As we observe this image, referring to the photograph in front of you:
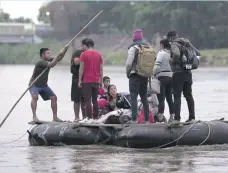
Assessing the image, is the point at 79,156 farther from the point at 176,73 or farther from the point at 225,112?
the point at 225,112

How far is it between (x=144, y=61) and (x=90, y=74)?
4.13ft

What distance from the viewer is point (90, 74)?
52.5 feet

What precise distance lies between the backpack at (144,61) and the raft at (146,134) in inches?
35.9

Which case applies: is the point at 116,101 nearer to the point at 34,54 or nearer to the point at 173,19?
the point at 173,19

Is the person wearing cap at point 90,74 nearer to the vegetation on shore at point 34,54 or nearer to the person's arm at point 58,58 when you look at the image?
the person's arm at point 58,58

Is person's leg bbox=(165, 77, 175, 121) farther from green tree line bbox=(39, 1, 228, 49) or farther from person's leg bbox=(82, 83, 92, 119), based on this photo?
green tree line bbox=(39, 1, 228, 49)

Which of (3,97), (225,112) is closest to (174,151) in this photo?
(225,112)

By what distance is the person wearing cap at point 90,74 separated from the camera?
630 inches

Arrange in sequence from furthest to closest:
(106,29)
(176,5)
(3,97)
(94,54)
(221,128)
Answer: (106,29) < (176,5) < (3,97) < (94,54) < (221,128)

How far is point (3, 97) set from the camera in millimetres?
34469

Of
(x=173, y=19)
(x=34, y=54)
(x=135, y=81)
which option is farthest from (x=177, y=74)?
(x=34, y=54)

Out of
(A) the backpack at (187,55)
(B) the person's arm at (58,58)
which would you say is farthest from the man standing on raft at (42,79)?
(A) the backpack at (187,55)

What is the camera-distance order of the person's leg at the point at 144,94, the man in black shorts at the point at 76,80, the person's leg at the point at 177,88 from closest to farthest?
the person's leg at the point at 144,94 → the person's leg at the point at 177,88 → the man in black shorts at the point at 76,80

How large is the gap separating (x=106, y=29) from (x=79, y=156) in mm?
105101
